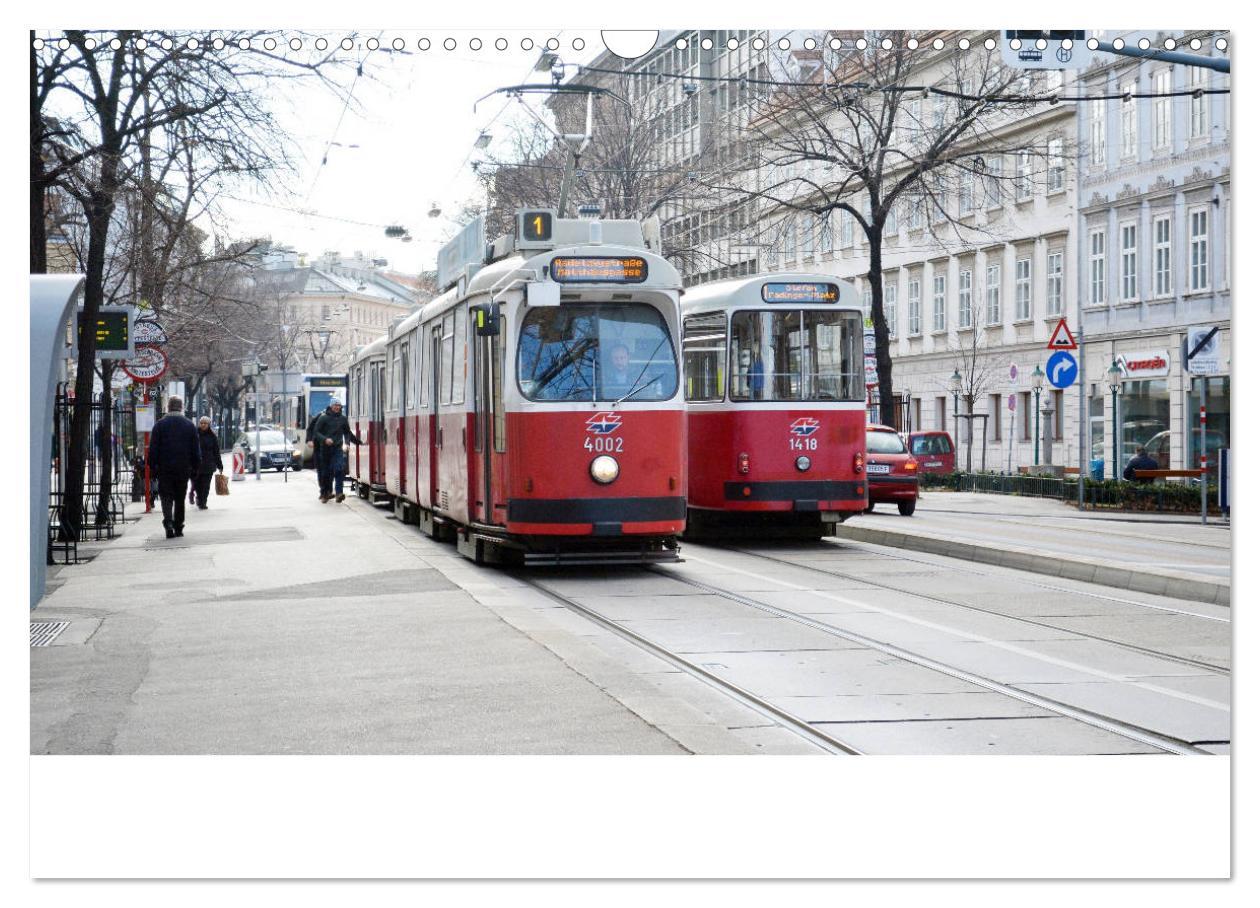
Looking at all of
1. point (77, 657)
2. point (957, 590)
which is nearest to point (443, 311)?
point (957, 590)

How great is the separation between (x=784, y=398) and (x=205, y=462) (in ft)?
48.5

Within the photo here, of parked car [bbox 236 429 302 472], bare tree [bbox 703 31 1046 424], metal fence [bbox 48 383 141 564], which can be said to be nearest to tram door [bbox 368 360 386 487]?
metal fence [bbox 48 383 141 564]

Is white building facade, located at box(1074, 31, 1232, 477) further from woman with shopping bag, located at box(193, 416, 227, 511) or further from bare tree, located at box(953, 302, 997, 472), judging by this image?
woman with shopping bag, located at box(193, 416, 227, 511)

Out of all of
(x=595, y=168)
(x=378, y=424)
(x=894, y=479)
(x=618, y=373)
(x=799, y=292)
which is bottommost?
(x=894, y=479)

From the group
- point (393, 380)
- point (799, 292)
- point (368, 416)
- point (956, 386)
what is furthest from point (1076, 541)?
point (956, 386)

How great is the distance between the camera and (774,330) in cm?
1984

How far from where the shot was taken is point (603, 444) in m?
15.6

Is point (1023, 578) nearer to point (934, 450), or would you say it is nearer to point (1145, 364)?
point (1145, 364)

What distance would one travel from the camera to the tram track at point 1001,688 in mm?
7789

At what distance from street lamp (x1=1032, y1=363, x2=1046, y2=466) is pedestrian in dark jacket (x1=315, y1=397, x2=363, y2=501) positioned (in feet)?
53.7
